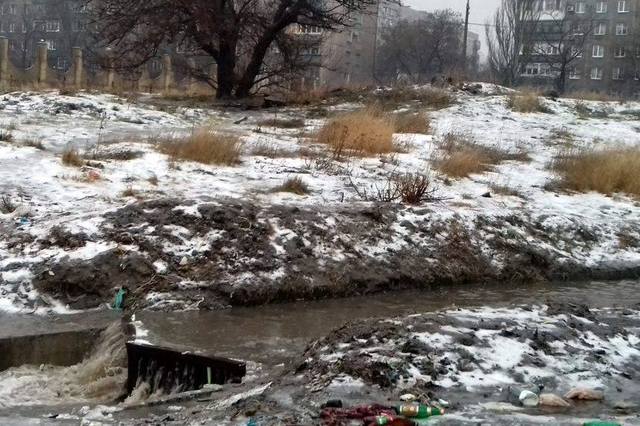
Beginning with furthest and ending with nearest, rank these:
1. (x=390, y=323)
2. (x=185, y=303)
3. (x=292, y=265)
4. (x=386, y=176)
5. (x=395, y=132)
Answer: (x=395, y=132) < (x=386, y=176) < (x=292, y=265) < (x=185, y=303) < (x=390, y=323)

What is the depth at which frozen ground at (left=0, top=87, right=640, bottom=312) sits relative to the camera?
7094mm

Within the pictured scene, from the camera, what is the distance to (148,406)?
4.71m

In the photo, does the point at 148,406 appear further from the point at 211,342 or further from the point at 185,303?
the point at 185,303

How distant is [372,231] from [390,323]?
3.10 meters

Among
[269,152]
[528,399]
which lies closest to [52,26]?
[269,152]

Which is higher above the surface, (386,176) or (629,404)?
(386,176)

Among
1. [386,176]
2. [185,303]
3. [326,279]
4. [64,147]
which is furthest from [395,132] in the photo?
[185,303]

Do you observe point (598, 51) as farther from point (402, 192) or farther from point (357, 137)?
point (402, 192)

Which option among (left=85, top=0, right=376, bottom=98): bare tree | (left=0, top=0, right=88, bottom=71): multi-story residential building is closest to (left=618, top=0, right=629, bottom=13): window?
(left=0, top=0, right=88, bottom=71): multi-story residential building

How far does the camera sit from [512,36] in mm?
56469

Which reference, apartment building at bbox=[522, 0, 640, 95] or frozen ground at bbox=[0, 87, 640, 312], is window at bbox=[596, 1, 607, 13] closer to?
apartment building at bbox=[522, 0, 640, 95]

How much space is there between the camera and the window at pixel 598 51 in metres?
78.2

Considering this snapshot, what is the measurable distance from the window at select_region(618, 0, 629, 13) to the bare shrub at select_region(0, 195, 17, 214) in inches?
3233

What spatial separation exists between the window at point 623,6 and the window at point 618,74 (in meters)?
9.69
